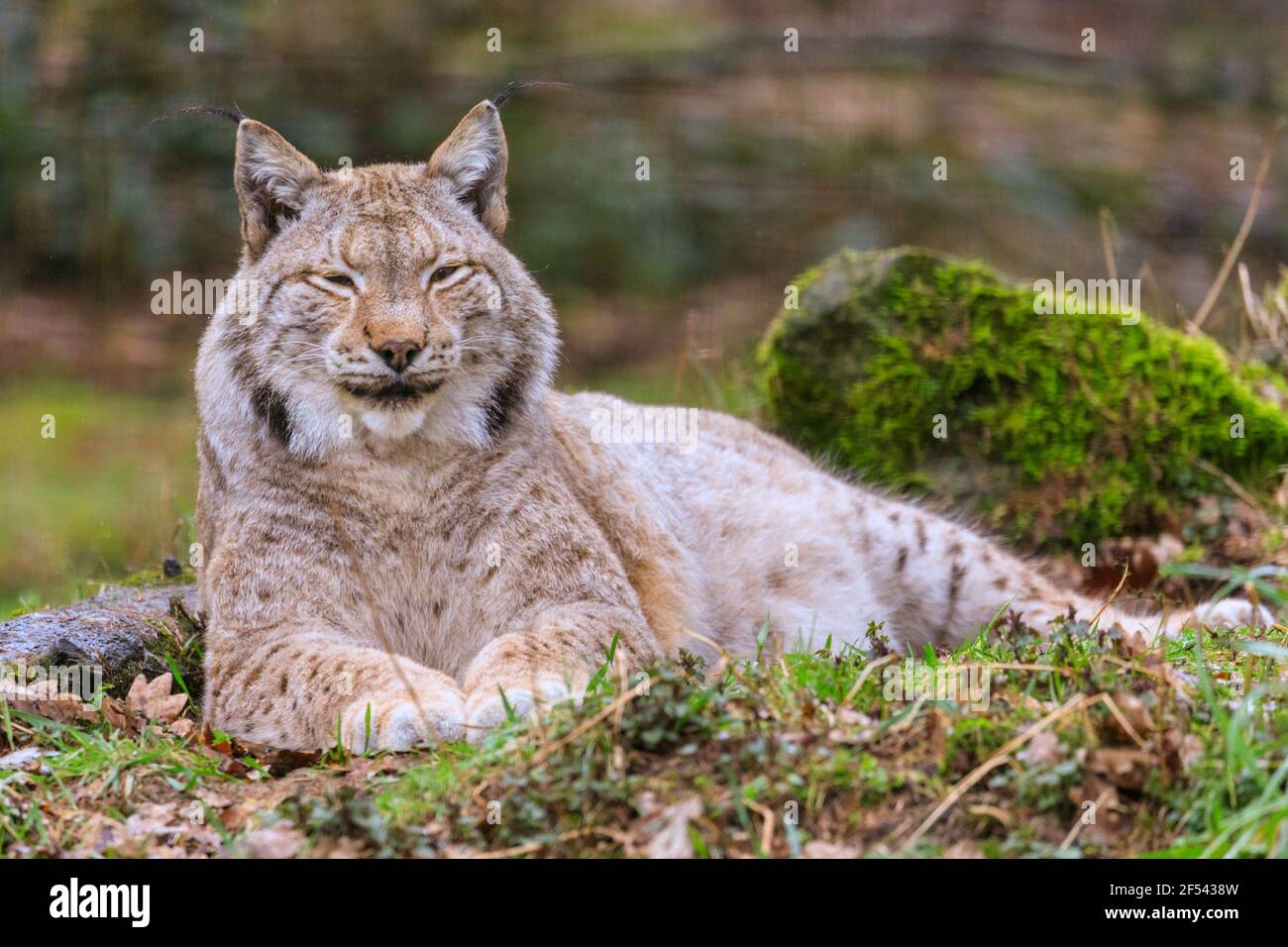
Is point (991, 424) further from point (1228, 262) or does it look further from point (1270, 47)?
point (1270, 47)

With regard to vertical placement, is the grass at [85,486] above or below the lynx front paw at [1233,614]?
above

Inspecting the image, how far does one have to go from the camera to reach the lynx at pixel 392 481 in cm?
472

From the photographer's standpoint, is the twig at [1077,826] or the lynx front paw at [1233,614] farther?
the lynx front paw at [1233,614]

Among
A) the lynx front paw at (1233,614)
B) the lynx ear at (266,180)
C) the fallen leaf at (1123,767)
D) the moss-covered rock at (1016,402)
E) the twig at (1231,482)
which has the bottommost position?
the lynx front paw at (1233,614)

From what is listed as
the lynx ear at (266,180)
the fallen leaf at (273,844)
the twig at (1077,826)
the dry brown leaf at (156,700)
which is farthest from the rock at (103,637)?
the twig at (1077,826)

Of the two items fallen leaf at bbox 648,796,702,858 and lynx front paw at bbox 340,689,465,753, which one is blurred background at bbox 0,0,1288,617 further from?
fallen leaf at bbox 648,796,702,858

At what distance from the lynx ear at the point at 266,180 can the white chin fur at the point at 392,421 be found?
0.91 meters

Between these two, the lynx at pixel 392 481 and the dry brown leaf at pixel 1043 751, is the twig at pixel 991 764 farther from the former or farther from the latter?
the lynx at pixel 392 481

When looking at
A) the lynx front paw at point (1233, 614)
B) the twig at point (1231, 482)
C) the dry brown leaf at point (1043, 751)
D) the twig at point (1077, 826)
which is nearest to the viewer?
Answer: the twig at point (1077, 826)

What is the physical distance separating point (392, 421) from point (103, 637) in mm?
1706

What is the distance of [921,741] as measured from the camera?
3.72 meters

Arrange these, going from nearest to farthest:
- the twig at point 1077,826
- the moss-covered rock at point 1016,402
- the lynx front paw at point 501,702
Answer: the twig at point 1077,826
the lynx front paw at point 501,702
the moss-covered rock at point 1016,402
